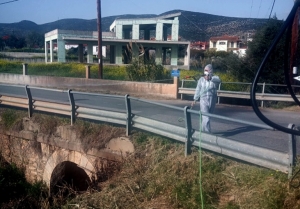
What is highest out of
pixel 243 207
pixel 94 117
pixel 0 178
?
pixel 94 117

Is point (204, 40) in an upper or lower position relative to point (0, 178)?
upper

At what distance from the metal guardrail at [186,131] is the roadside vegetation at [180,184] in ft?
0.54

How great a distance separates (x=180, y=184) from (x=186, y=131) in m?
1.12

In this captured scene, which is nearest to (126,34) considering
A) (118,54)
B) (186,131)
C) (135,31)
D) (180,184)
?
(135,31)

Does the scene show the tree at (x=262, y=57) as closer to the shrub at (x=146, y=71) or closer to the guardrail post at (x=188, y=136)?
the shrub at (x=146, y=71)

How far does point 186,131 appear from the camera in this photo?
6.81 meters

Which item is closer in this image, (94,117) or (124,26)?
(94,117)

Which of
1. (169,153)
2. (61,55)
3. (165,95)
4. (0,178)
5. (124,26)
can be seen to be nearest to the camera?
(169,153)

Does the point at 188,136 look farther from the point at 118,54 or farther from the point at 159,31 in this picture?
the point at 159,31

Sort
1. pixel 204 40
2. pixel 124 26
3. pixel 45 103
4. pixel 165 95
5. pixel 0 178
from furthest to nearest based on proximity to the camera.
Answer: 1. pixel 204 40
2. pixel 124 26
3. pixel 165 95
4. pixel 45 103
5. pixel 0 178

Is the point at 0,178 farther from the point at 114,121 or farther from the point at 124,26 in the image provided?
the point at 124,26

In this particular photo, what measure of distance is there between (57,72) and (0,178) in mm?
21662

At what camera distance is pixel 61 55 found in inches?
1655

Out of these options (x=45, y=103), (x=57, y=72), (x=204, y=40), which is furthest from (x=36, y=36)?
(x=45, y=103)
